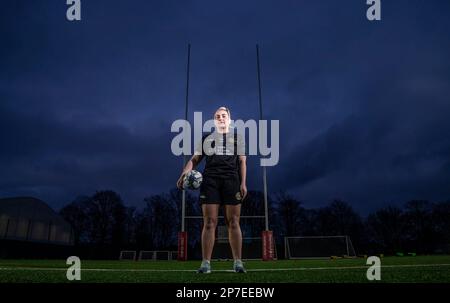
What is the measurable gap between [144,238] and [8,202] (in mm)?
11666

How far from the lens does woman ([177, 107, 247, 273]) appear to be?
3.27 metres

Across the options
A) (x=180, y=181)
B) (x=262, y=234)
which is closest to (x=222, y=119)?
(x=180, y=181)

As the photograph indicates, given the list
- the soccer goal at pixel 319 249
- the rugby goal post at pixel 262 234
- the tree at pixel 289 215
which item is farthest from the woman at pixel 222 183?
the tree at pixel 289 215

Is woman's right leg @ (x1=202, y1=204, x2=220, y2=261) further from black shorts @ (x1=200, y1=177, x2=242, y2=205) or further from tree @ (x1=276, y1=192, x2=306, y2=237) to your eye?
tree @ (x1=276, y1=192, x2=306, y2=237)

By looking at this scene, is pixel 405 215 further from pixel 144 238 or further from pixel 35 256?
pixel 35 256

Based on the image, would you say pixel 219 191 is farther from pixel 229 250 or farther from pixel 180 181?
pixel 229 250

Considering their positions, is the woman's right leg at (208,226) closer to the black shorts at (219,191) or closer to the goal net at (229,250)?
the black shorts at (219,191)

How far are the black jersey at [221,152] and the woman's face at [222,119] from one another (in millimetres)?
78

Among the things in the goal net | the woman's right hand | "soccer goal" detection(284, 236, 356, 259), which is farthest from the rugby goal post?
the woman's right hand

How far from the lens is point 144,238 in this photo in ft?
107

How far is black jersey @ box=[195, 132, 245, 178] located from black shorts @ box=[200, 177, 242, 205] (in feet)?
0.18

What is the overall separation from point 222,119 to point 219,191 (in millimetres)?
702

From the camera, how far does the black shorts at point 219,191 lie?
129 inches
